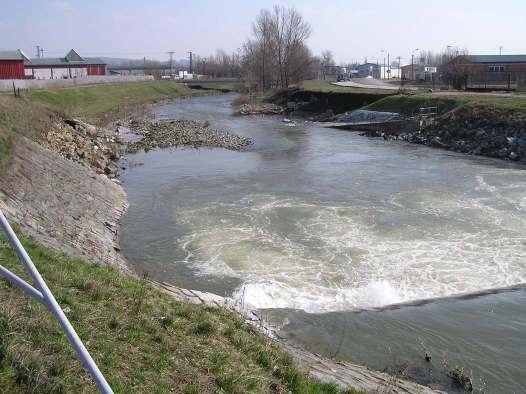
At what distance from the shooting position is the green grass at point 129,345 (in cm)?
571

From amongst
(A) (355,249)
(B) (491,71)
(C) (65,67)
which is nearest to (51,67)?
(C) (65,67)

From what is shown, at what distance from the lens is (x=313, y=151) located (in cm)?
3534

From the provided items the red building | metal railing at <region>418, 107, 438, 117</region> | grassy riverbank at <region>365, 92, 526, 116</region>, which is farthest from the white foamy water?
the red building

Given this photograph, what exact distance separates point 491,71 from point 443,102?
43805 millimetres

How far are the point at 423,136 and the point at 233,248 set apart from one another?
2765cm

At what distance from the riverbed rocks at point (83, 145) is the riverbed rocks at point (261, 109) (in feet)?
102

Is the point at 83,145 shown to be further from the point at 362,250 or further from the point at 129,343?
the point at 129,343

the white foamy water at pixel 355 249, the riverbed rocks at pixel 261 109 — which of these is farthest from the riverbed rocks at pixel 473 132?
the riverbed rocks at pixel 261 109

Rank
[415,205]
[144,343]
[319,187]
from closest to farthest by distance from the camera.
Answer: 1. [144,343]
2. [415,205]
3. [319,187]

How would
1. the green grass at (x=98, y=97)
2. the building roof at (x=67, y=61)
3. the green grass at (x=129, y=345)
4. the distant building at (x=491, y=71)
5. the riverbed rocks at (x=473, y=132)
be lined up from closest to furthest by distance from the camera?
the green grass at (x=129, y=345) < the riverbed rocks at (x=473, y=132) < the green grass at (x=98, y=97) < the distant building at (x=491, y=71) < the building roof at (x=67, y=61)

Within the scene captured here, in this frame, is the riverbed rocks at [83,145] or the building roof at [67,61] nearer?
the riverbed rocks at [83,145]

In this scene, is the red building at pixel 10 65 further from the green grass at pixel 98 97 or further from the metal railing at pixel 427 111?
the metal railing at pixel 427 111

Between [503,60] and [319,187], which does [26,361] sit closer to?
[319,187]

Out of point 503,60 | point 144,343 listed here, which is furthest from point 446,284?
point 503,60
